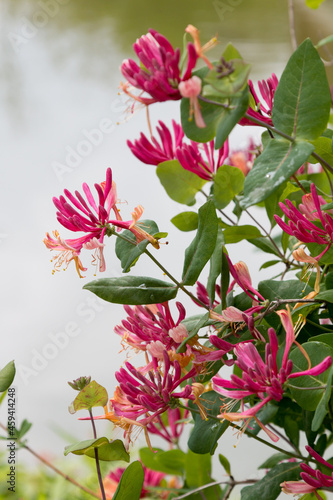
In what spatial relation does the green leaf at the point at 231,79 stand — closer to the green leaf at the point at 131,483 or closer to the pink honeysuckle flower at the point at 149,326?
the pink honeysuckle flower at the point at 149,326

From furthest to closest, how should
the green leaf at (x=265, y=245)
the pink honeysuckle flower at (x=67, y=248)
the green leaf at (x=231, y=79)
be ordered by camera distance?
the green leaf at (x=265, y=245)
the pink honeysuckle flower at (x=67, y=248)
the green leaf at (x=231, y=79)

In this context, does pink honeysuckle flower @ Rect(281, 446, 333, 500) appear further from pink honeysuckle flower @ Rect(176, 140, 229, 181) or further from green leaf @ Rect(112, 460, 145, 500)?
pink honeysuckle flower @ Rect(176, 140, 229, 181)

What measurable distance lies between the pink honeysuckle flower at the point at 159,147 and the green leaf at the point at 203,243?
0.37 feet

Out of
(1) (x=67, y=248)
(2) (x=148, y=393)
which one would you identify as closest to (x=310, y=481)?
(2) (x=148, y=393)

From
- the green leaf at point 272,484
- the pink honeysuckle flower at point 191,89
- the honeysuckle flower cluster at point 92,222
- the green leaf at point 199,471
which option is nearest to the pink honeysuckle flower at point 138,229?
the honeysuckle flower cluster at point 92,222

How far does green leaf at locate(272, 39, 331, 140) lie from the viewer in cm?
34

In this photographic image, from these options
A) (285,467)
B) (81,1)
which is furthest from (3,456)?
(81,1)

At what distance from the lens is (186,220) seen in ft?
1.65

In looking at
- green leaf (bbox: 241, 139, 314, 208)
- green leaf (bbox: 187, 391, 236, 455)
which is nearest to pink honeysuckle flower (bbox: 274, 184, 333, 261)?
green leaf (bbox: 241, 139, 314, 208)

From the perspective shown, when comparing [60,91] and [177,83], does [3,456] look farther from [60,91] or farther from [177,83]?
[177,83]

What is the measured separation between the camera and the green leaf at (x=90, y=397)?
427 mm

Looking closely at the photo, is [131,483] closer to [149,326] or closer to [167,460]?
[149,326]

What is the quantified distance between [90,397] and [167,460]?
27cm

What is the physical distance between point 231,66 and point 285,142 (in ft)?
0.25
